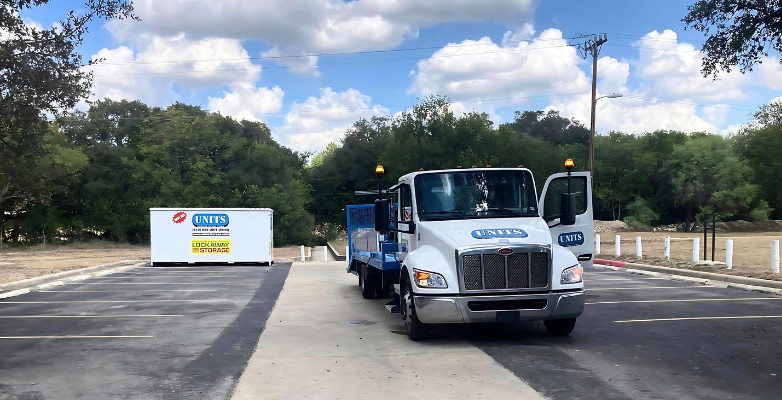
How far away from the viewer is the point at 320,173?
82375 mm

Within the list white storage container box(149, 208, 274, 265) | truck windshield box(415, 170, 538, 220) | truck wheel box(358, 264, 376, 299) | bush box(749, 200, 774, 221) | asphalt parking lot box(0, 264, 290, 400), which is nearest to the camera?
asphalt parking lot box(0, 264, 290, 400)

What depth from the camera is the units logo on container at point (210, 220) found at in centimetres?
3020

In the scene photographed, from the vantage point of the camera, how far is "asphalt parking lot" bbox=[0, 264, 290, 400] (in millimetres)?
6734

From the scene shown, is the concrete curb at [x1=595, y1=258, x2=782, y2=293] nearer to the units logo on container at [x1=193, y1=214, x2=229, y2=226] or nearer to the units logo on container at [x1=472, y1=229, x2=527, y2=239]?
the units logo on container at [x1=472, y1=229, x2=527, y2=239]

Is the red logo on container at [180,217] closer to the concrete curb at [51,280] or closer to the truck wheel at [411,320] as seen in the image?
the concrete curb at [51,280]

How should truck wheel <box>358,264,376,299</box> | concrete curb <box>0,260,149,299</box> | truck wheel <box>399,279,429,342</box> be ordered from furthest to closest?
concrete curb <box>0,260,149,299</box>, truck wheel <box>358,264,376,299</box>, truck wheel <box>399,279,429,342</box>

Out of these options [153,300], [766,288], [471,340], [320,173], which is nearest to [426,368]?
[471,340]

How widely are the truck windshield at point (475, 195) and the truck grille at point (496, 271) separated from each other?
1209mm

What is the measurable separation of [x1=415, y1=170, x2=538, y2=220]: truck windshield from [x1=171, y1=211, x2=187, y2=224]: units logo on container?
22172 millimetres

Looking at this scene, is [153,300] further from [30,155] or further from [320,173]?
[320,173]

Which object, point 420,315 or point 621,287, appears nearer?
point 420,315

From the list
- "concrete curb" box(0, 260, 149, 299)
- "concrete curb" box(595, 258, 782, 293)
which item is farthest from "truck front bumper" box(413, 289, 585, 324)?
"concrete curb" box(0, 260, 149, 299)

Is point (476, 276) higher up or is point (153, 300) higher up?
point (476, 276)

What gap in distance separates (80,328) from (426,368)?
20.1ft
